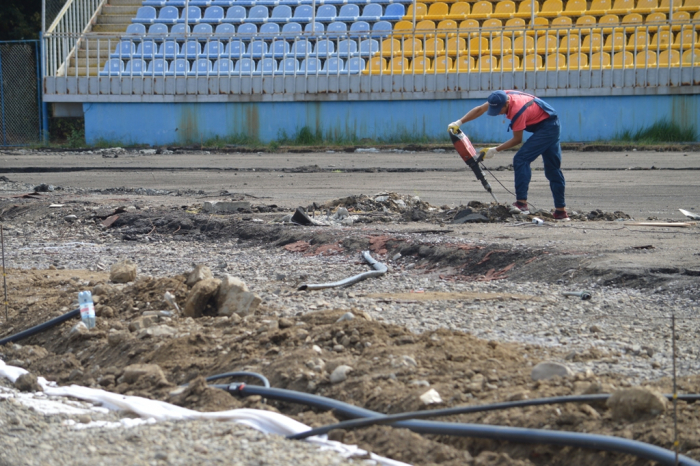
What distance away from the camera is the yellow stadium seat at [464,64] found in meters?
19.8

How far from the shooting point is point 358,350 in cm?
402

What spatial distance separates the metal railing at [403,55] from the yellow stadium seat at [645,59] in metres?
0.03

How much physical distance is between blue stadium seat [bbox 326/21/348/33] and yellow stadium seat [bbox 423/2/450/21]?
2.25 metres

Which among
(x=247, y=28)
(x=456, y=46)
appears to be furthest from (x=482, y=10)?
(x=247, y=28)

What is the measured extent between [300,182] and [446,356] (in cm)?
1000

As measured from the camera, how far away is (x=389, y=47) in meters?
20.8

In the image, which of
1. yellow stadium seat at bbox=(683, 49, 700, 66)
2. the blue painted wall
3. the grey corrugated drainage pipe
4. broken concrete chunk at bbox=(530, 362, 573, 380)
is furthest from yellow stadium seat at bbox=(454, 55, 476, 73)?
broken concrete chunk at bbox=(530, 362, 573, 380)

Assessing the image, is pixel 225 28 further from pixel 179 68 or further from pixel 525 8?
pixel 525 8

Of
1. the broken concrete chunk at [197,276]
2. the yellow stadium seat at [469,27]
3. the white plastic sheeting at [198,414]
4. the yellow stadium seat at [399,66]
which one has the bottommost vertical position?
the white plastic sheeting at [198,414]

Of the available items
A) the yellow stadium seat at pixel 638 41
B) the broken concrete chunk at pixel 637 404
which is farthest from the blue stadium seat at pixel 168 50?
the broken concrete chunk at pixel 637 404

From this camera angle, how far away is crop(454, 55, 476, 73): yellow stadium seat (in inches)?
779

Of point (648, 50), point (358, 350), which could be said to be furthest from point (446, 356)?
point (648, 50)

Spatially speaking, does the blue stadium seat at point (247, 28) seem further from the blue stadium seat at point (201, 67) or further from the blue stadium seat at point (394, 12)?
the blue stadium seat at point (394, 12)

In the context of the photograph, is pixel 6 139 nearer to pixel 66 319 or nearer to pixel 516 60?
pixel 516 60
